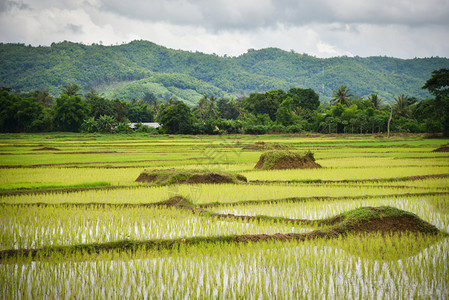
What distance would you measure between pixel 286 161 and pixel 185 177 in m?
5.97

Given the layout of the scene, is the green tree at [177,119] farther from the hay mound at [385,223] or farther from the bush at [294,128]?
the hay mound at [385,223]

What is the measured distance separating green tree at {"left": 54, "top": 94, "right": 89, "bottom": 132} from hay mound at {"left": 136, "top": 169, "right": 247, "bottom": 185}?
42257mm

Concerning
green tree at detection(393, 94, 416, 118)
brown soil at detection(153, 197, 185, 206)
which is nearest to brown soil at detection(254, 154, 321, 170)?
brown soil at detection(153, 197, 185, 206)

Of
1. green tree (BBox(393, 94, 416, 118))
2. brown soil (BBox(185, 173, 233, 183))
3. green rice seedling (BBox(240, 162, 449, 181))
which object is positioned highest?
green tree (BBox(393, 94, 416, 118))

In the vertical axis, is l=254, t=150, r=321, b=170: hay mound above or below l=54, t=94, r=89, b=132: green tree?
below

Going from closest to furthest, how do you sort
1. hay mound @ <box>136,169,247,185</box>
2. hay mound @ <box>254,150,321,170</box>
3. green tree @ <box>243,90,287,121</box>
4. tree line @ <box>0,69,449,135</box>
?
hay mound @ <box>136,169,247,185</box> < hay mound @ <box>254,150,321,170</box> < tree line @ <box>0,69,449,135</box> < green tree @ <box>243,90,287,121</box>

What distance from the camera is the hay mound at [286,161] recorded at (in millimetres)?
15266

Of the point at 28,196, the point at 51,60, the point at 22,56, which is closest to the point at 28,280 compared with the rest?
the point at 28,196

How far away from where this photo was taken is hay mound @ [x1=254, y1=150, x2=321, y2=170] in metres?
15.3

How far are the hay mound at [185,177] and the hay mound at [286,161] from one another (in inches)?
153

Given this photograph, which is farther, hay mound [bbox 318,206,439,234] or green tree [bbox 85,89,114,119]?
green tree [bbox 85,89,114,119]

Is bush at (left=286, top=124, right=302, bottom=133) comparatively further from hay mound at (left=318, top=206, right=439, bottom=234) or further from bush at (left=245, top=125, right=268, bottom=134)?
hay mound at (left=318, top=206, right=439, bottom=234)

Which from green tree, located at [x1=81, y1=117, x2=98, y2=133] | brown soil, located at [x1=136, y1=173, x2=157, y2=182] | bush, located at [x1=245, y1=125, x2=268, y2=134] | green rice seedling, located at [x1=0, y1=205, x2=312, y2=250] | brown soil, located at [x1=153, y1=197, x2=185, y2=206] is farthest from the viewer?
bush, located at [x1=245, y1=125, x2=268, y2=134]

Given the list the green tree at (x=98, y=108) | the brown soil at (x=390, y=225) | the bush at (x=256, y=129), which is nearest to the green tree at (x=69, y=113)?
the green tree at (x=98, y=108)
